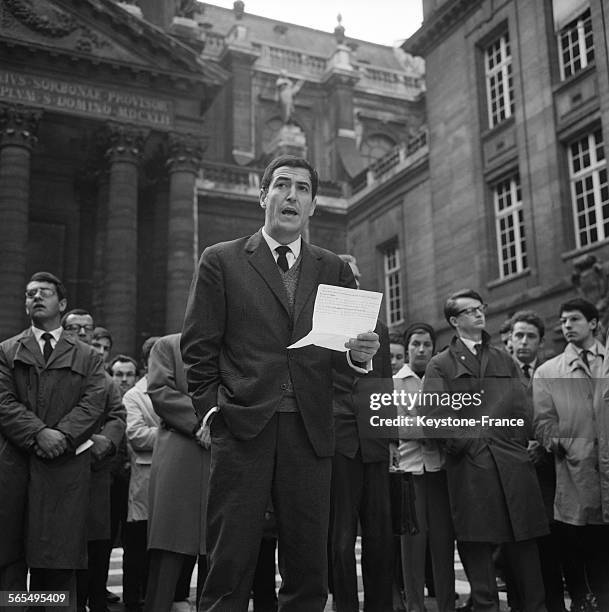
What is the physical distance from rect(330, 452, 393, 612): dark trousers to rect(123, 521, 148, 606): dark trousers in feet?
6.07

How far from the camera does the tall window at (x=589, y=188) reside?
1803 centimetres

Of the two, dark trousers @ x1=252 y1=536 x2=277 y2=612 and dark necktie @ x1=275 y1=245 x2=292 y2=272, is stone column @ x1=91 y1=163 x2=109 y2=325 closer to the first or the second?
dark trousers @ x1=252 y1=536 x2=277 y2=612

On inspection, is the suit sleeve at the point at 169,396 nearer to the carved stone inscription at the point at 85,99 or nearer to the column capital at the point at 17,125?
the column capital at the point at 17,125

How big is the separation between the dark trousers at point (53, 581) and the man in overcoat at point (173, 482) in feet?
1.72

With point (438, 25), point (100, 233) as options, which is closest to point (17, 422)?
point (100, 233)

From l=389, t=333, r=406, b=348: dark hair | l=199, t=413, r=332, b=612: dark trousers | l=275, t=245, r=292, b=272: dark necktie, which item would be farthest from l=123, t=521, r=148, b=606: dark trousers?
l=275, t=245, r=292, b=272: dark necktie

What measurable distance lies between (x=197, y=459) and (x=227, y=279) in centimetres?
240

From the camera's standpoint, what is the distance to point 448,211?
918 inches

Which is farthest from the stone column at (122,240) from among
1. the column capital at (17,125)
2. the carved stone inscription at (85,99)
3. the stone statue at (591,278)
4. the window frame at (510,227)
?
the stone statue at (591,278)

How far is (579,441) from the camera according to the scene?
5.64 metres

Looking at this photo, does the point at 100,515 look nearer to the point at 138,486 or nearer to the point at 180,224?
the point at 138,486

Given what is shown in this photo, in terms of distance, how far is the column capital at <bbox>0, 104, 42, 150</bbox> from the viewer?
22189 mm

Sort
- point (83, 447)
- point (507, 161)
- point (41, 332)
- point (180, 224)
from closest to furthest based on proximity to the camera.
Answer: point (83, 447) → point (41, 332) → point (507, 161) → point (180, 224)

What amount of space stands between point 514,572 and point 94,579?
317cm
